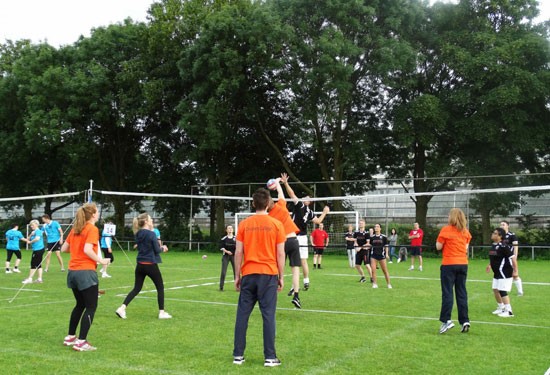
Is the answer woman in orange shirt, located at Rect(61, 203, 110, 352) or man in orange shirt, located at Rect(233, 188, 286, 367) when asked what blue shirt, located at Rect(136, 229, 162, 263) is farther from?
man in orange shirt, located at Rect(233, 188, 286, 367)

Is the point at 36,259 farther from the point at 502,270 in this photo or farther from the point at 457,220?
the point at 502,270

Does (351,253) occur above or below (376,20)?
below

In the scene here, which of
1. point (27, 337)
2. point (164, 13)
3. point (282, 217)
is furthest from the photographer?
point (164, 13)

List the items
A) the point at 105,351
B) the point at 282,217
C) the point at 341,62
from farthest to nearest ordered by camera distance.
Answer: the point at 341,62
the point at 282,217
the point at 105,351

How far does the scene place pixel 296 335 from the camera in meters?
8.95

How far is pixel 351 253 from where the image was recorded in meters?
25.2

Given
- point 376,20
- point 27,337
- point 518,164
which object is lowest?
point 27,337

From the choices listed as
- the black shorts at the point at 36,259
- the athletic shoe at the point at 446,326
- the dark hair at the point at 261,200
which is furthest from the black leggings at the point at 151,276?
the black shorts at the point at 36,259

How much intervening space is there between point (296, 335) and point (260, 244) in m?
2.54

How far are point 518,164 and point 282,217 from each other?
24.7 m

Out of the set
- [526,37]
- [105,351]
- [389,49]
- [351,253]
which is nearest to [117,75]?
[389,49]

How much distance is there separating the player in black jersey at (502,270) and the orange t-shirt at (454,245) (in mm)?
2205

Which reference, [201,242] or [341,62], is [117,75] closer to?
[201,242]

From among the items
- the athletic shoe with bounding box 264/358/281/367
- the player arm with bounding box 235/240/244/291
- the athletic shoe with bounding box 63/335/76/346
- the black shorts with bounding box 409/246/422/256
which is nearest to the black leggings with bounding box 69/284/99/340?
the athletic shoe with bounding box 63/335/76/346
